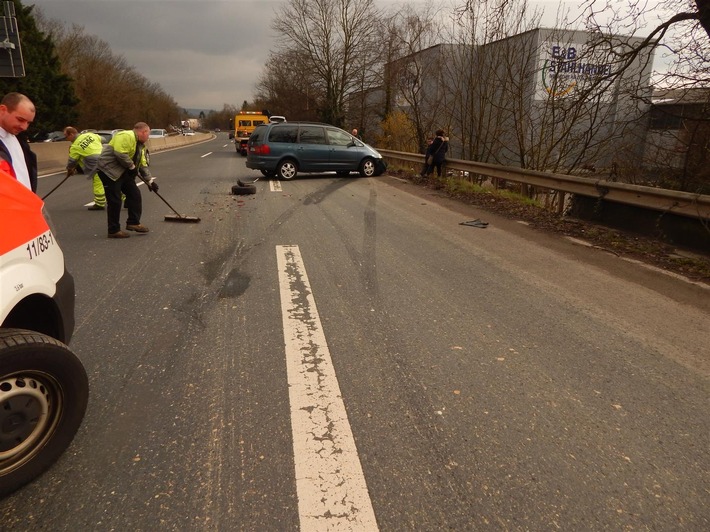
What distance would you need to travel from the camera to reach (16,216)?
84.8 inches

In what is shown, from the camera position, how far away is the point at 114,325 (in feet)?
13.1

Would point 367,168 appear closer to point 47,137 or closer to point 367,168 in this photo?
point 367,168

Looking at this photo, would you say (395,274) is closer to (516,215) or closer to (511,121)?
(516,215)

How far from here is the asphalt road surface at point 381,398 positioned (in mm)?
2125

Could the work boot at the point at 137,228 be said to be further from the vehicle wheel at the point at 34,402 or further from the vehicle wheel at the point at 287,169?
the vehicle wheel at the point at 287,169

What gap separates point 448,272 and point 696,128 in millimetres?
5635

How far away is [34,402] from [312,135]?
14490 millimetres

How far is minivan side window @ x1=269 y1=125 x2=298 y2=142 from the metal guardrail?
21.5 feet

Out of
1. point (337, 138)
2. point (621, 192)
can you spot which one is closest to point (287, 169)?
point (337, 138)

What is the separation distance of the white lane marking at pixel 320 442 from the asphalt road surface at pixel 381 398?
0.04 feet

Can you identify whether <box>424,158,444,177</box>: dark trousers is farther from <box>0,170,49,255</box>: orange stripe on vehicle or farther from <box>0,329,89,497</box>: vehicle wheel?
<box>0,329,89,497</box>: vehicle wheel

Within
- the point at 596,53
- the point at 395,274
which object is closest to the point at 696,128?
the point at 596,53

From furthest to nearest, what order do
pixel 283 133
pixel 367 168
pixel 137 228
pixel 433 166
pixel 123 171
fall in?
pixel 367 168 < pixel 433 166 < pixel 283 133 < pixel 137 228 < pixel 123 171

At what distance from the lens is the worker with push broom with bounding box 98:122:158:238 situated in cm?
727
